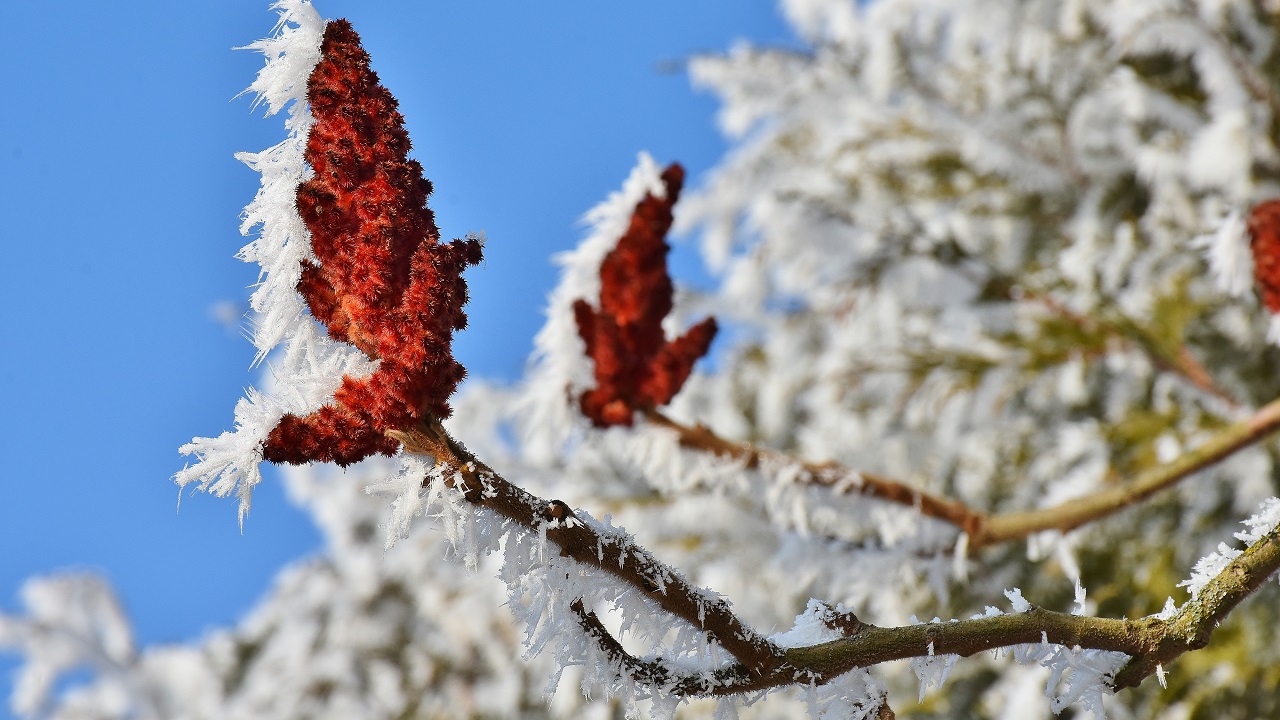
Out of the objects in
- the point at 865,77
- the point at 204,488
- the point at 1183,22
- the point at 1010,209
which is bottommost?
the point at 204,488

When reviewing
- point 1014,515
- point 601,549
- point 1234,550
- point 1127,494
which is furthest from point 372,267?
point 1127,494

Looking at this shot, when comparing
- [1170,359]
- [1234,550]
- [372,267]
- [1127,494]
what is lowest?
[1234,550]

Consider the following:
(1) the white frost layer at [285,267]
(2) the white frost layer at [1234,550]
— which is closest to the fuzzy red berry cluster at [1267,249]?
(2) the white frost layer at [1234,550]

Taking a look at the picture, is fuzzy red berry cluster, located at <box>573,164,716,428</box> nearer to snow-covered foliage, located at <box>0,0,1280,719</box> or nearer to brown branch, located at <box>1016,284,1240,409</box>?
snow-covered foliage, located at <box>0,0,1280,719</box>

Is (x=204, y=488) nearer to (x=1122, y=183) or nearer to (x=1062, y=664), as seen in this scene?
(x=1062, y=664)

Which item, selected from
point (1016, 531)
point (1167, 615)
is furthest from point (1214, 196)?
point (1167, 615)

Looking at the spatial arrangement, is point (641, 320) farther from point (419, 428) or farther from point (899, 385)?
point (899, 385)
